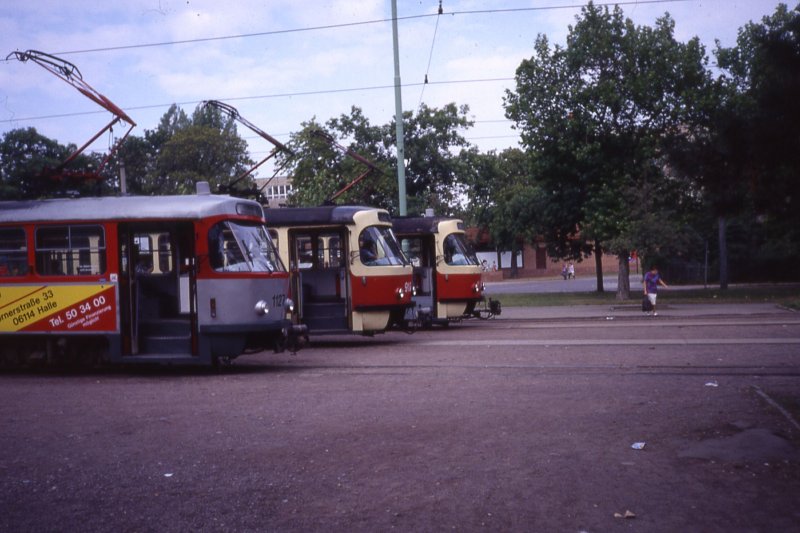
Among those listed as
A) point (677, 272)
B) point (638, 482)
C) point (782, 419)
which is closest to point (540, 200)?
point (677, 272)

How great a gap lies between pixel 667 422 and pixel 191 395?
6337mm

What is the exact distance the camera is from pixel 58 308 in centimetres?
1431

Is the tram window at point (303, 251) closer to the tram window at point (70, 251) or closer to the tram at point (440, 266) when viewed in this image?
the tram at point (440, 266)

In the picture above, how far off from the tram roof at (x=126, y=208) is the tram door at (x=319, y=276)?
13.5ft

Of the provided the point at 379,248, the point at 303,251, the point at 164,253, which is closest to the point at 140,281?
the point at 164,253

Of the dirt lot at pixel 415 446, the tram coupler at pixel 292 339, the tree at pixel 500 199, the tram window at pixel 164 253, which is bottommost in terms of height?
the dirt lot at pixel 415 446

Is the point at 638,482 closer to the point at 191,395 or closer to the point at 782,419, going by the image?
the point at 782,419

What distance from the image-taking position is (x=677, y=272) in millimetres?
54531

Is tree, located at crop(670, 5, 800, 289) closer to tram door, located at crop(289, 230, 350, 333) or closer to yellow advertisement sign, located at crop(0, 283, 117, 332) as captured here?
yellow advertisement sign, located at crop(0, 283, 117, 332)

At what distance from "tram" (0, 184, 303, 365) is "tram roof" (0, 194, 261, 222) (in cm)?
2

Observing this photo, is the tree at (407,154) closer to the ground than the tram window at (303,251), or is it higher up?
higher up

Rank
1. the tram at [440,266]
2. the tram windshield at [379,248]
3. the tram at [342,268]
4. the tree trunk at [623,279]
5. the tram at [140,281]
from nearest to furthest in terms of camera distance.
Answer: the tram at [140,281] < the tram at [342,268] < the tram windshield at [379,248] < the tram at [440,266] < the tree trunk at [623,279]

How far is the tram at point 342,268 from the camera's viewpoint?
60.9 feet

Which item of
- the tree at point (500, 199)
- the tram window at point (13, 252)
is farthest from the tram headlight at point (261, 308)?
the tree at point (500, 199)
